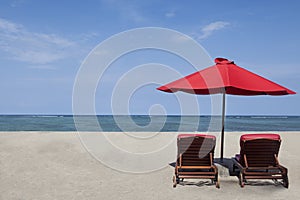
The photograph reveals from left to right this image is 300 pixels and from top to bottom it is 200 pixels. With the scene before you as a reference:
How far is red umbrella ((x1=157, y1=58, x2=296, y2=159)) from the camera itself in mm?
5535

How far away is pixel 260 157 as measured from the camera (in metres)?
5.66

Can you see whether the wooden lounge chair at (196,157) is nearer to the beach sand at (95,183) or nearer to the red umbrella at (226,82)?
the beach sand at (95,183)

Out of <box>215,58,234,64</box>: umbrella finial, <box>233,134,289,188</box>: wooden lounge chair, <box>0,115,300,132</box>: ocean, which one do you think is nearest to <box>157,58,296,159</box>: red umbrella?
<box>215,58,234,64</box>: umbrella finial

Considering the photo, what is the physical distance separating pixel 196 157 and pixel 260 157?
1.12 meters

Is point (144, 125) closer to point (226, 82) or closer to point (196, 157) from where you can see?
point (196, 157)

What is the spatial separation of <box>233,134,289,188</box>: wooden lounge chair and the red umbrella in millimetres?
829

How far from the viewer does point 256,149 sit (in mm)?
5637

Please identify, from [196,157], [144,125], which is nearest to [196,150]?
[196,157]

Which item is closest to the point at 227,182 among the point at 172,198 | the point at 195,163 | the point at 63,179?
the point at 195,163

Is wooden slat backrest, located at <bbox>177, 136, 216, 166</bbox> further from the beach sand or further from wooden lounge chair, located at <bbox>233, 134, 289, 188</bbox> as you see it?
wooden lounge chair, located at <bbox>233, 134, 289, 188</bbox>

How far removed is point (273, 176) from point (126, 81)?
405 centimetres

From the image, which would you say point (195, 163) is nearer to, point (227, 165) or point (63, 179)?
point (227, 165)

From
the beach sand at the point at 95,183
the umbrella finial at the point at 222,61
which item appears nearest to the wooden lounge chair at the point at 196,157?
the beach sand at the point at 95,183

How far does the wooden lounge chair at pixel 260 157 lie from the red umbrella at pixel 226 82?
2.72ft
